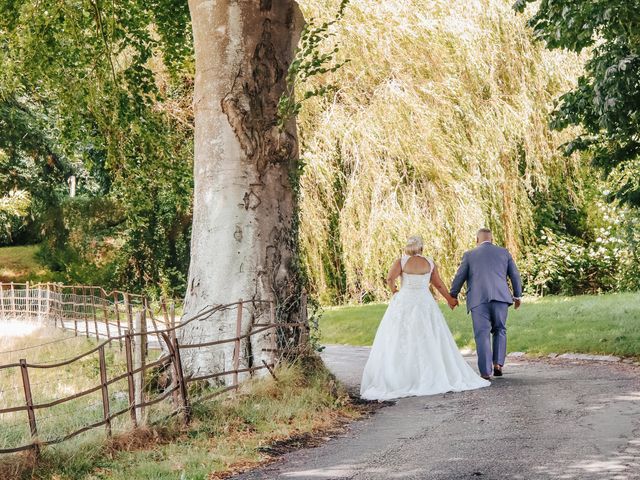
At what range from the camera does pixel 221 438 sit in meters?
8.48

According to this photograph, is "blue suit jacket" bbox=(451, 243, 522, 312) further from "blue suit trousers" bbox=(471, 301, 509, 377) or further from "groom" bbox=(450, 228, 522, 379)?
"blue suit trousers" bbox=(471, 301, 509, 377)

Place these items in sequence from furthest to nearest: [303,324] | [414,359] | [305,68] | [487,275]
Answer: [487,275] < [414,359] < [303,324] < [305,68]

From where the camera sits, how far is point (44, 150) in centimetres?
3378

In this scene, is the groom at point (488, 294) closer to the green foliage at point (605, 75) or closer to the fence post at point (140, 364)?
the green foliage at point (605, 75)

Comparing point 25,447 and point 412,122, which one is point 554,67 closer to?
point 412,122

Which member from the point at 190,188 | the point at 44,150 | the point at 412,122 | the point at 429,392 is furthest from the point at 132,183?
the point at 44,150

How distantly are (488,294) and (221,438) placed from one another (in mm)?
5112

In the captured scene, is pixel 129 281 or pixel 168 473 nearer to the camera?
pixel 168 473

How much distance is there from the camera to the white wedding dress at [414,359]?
11.6 m

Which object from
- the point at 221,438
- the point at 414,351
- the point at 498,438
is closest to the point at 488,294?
the point at 414,351

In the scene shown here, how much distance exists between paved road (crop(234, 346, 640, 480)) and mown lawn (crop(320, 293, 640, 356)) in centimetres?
392

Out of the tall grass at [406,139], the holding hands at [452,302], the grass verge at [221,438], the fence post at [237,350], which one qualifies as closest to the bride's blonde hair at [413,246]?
the holding hands at [452,302]

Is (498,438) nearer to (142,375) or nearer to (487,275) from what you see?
(142,375)

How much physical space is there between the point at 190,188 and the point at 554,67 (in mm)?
10019
